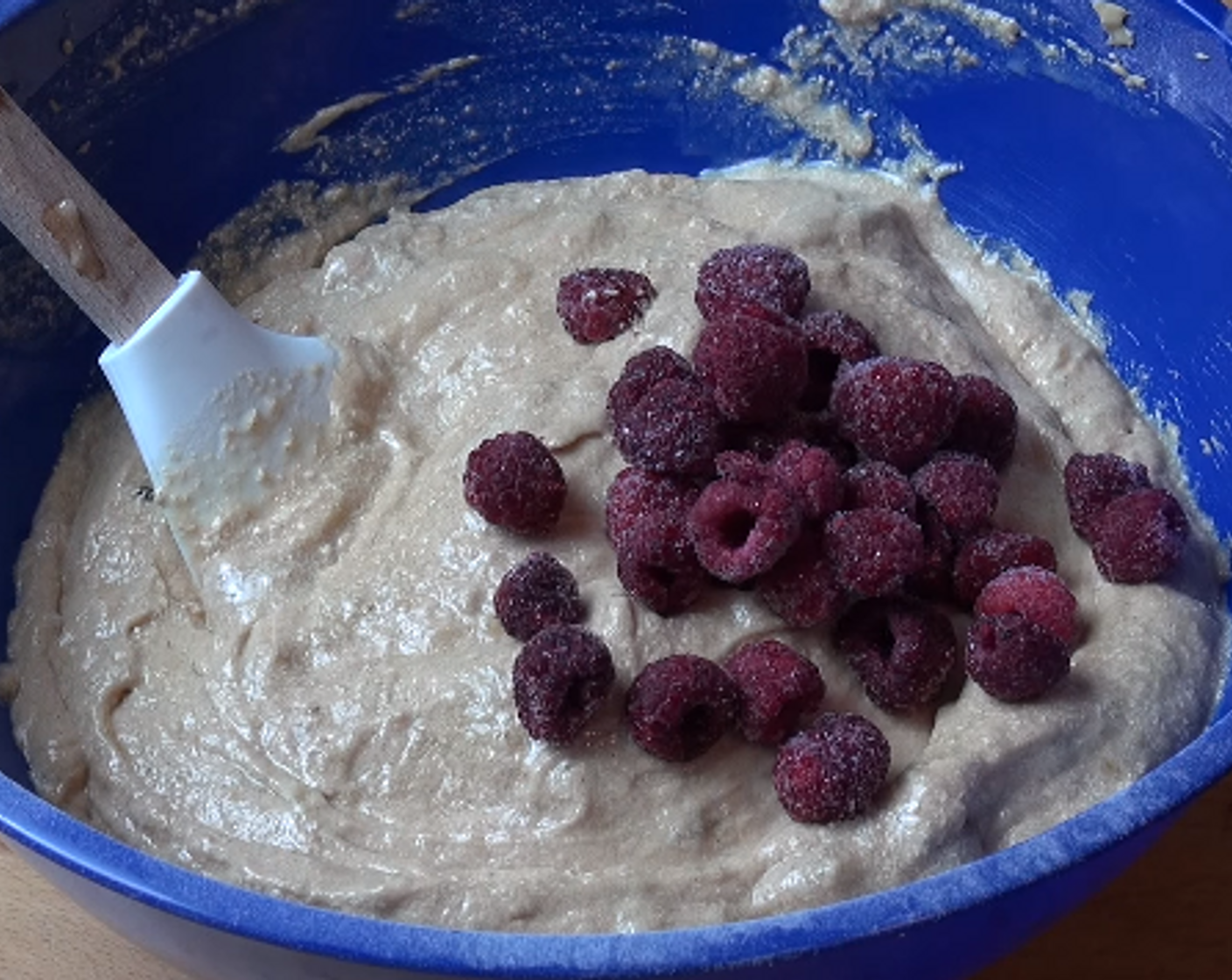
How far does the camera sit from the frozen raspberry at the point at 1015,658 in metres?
1.17

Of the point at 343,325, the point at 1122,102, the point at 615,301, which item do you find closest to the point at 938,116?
the point at 1122,102

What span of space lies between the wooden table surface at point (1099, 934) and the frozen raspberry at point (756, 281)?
2.16 ft

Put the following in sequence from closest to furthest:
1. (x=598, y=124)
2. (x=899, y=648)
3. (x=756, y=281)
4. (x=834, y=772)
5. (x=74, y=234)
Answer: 1. (x=834, y=772)
2. (x=899, y=648)
3. (x=74, y=234)
4. (x=756, y=281)
5. (x=598, y=124)

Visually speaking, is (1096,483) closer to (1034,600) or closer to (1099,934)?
(1034,600)

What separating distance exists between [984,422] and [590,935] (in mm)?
745

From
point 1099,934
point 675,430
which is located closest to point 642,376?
point 675,430

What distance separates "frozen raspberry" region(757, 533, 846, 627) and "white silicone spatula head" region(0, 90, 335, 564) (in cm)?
55

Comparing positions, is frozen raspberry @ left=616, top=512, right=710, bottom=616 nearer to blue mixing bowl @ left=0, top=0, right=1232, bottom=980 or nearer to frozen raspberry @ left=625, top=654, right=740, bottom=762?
frozen raspberry @ left=625, top=654, right=740, bottom=762

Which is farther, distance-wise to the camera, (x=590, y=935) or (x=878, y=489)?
(x=878, y=489)

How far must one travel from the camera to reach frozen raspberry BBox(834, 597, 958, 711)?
1.25 metres

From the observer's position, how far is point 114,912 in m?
0.99

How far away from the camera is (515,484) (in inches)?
51.6

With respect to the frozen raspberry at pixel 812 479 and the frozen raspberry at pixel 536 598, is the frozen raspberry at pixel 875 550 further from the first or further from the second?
the frozen raspberry at pixel 536 598

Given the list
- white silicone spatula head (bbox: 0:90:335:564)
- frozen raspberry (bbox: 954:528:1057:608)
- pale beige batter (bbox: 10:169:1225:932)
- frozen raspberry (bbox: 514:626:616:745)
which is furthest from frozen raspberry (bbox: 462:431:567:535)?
frozen raspberry (bbox: 954:528:1057:608)
